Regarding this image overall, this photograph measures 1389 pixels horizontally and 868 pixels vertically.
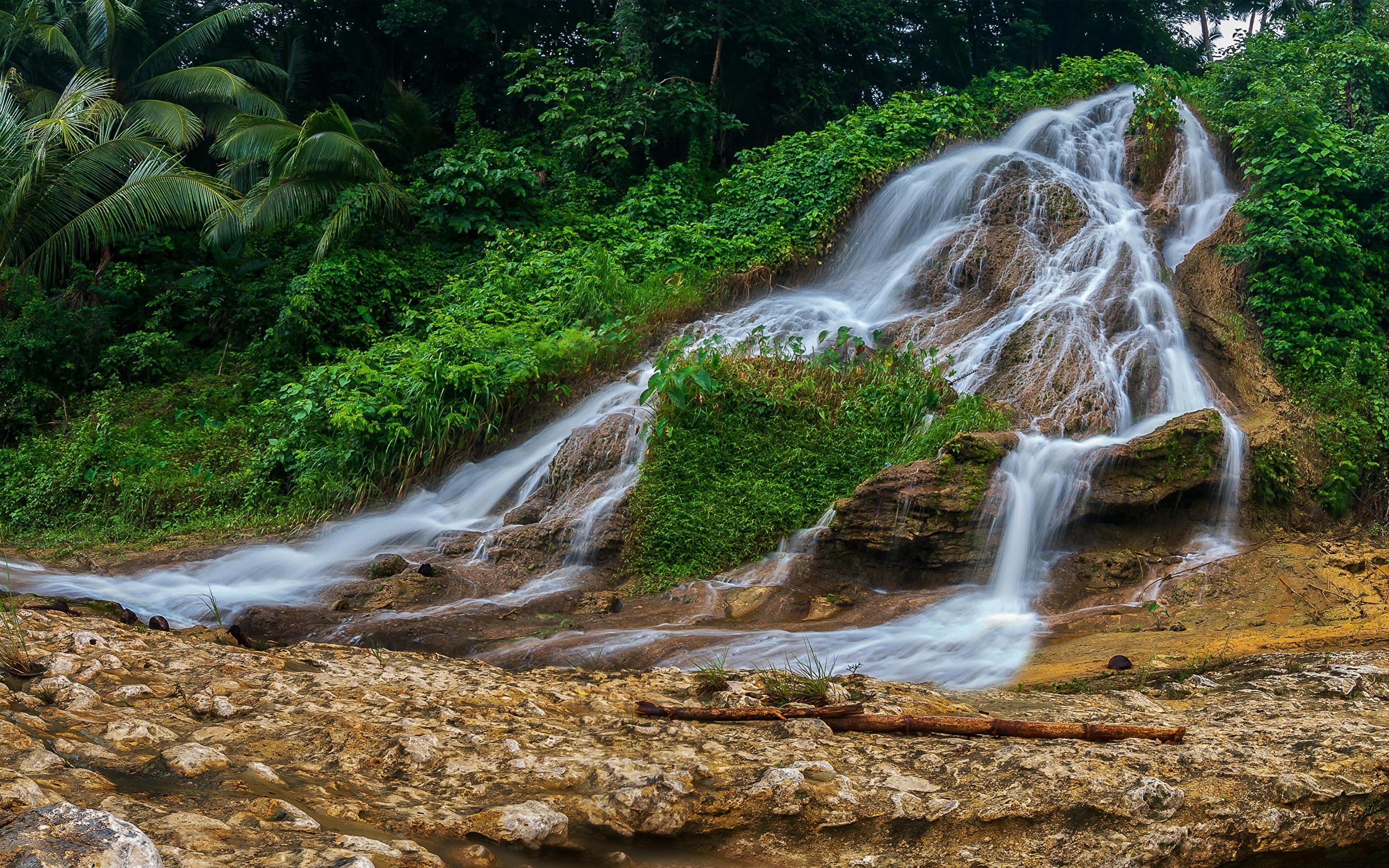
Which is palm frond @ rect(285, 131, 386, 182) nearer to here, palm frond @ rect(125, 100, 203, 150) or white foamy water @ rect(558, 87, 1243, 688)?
palm frond @ rect(125, 100, 203, 150)

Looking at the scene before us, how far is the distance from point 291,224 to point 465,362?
6494mm

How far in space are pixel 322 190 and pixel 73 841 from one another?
12588 millimetres

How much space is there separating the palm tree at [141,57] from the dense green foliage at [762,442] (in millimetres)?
11187

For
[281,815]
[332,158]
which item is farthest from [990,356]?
[332,158]

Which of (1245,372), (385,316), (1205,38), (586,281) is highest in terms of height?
(1205,38)

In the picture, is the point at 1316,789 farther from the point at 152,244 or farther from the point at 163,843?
the point at 152,244

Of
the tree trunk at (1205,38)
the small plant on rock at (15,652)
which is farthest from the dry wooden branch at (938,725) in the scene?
the tree trunk at (1205,38)

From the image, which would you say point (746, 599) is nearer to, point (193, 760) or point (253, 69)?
point (193, 760)

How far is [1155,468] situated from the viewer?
285 inches

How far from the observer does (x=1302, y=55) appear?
13.8m

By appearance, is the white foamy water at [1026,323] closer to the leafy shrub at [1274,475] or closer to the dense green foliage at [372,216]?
the leafy shrub at [1274,475]

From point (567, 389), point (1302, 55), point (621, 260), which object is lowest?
point (567, 389)

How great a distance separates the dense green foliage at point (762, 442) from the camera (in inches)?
295

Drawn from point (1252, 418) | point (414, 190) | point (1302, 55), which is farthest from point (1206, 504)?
point (414, 190)
